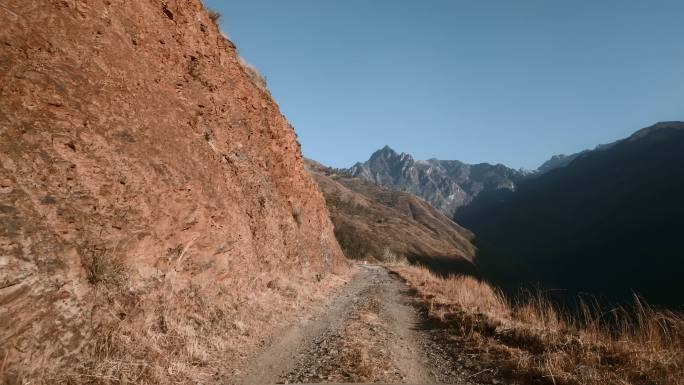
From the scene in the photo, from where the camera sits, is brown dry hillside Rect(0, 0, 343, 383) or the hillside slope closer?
brown dry hillside Rect(0, 0, 343, 383)

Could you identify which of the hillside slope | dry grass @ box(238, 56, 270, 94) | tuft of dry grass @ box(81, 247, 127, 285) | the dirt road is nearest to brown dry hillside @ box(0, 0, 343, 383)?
tuft of dry grass @ box(81, 247, 127, 285)

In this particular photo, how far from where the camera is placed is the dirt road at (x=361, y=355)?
Result: 562 centimetres

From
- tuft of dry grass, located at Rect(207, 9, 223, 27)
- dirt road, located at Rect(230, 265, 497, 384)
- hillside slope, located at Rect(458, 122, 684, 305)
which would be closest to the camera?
dirt road, located at Rect(230, 265, 497, 384)

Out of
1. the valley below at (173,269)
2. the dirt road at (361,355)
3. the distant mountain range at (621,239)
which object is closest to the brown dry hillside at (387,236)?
the distant mountain range at (621,239)

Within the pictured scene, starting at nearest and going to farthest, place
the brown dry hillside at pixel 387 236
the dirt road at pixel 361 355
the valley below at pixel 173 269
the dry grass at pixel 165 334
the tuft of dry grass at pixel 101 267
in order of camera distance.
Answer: the dry grass at pixel 165 334
the valley below at pixel 173 269
the tuft of dry grass at pixel 101 267
the dirt road at pixel 361 355
the brown dry hillside at pixel 387 236

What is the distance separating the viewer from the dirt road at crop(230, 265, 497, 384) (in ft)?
18.4

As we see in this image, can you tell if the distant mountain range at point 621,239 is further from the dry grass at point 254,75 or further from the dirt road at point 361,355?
the dirt road at point 361,355

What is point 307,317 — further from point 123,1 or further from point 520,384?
point 123,1

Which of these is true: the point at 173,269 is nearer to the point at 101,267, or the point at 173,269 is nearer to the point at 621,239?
the point at 101,267

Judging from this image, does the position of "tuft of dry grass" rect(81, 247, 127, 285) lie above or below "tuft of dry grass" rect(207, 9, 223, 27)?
below

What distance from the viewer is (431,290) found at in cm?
1581

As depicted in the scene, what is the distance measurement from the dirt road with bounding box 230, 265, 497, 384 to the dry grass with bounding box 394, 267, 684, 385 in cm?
63

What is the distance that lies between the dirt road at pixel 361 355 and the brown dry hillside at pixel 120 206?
2.77ft

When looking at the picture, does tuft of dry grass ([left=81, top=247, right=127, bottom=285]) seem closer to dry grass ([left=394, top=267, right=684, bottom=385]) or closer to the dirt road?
the dirt road
